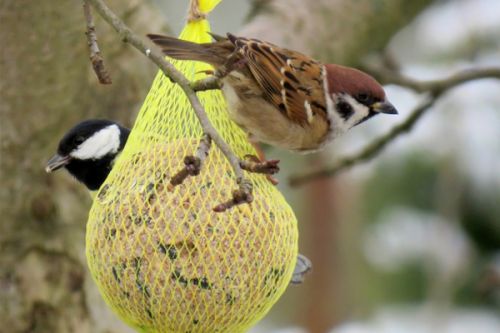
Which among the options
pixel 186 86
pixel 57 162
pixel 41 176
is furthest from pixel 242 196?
pixel 41 176

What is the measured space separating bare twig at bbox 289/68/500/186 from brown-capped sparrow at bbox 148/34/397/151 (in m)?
0.88

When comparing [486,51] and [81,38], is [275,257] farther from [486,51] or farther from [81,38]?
[486,51]

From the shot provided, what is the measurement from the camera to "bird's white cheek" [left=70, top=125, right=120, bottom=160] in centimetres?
353

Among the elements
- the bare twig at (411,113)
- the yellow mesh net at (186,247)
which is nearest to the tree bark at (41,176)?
the yellow mesh net at (186,247)

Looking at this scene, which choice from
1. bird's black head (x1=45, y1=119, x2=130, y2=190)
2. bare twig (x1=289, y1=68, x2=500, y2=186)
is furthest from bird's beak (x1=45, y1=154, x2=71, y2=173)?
bare twig (x1=289, y1=68, x2=500, y2=186)

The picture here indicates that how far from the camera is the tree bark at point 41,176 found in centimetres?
364

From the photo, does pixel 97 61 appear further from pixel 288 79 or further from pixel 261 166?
pixel 288 79

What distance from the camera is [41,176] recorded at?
3736 mm

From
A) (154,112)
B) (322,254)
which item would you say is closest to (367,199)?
(322,254)

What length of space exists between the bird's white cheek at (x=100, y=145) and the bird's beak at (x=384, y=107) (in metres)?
1.01

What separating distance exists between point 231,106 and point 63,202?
1037mm

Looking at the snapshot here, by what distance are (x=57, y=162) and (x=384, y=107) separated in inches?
48.1

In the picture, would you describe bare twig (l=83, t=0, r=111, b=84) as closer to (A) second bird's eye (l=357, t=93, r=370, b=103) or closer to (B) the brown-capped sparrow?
(B) the brown-capped sparrow

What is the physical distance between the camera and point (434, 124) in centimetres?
741
